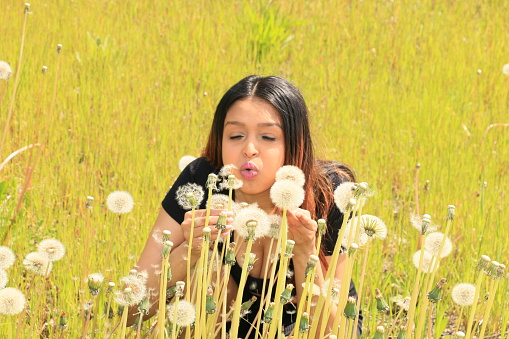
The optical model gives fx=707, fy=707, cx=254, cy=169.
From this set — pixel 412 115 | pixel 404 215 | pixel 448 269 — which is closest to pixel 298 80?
pixel 412 115

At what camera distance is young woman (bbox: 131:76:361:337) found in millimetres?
2205

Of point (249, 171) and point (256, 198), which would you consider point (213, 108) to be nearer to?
point (256, 198)

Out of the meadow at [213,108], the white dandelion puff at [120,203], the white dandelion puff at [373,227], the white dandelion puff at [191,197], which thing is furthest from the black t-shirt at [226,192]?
the white dandelion puff at [373,227]

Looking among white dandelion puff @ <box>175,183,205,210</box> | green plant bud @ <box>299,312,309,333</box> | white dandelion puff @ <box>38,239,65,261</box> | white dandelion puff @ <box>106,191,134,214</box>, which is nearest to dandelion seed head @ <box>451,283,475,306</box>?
green plant bud @ <box>299,312,309,333</box>

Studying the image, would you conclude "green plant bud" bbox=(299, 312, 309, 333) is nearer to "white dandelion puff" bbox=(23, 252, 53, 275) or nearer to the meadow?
"white dandelion puff" bbox=(23, 252, 53, 275)

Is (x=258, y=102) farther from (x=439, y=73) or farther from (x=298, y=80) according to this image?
(x=439, y=73)

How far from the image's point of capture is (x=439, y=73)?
16.3ft

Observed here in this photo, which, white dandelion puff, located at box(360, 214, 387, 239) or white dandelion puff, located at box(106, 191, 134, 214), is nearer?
white dandelion puff, located at box(360, 214, 387, 239)

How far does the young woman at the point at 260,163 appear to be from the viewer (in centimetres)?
221

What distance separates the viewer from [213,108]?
422cm

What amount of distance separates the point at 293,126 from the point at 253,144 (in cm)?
22

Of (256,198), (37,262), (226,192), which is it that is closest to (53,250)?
(37,262)

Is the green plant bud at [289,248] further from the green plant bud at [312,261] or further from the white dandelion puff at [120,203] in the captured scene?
the white dandelion puff at [120,203]

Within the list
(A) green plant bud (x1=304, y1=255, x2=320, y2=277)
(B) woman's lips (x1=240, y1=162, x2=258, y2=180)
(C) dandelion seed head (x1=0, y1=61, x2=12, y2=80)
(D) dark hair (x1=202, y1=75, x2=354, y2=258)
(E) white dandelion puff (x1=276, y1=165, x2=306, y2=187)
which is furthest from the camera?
(D) dark hair (x1=202, y1=75, x2=354, y2=258)
